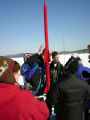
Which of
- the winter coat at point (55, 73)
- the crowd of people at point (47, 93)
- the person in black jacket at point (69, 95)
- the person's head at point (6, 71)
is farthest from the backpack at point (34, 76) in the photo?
the person's head at point (6, 71)

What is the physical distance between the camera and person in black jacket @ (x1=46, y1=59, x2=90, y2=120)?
5.15 feet

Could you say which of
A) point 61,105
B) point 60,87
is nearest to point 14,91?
point 60,87

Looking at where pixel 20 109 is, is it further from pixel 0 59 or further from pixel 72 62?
pixel 72 62

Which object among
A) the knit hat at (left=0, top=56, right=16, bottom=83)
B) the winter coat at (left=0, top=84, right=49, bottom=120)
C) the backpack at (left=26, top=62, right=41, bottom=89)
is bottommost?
the backpack at (left=26, top=62, right=41, bottom=89)

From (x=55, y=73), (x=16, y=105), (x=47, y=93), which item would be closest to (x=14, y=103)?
(x=16, y=105)

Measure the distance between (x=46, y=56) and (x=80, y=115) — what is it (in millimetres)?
1323

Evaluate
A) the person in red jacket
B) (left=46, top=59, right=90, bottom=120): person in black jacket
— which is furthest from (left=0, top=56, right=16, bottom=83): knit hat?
(left=46, top=59, right=90, bottom=120): person in black jacket

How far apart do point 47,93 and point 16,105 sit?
902mm

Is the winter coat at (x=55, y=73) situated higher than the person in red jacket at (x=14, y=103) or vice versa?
the person in red jacket at (x=14, y=103)

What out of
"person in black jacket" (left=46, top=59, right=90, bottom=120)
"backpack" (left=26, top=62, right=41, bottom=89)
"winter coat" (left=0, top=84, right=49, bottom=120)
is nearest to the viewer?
"winter coat" (left=0, top=84, right=49, bottom=120)

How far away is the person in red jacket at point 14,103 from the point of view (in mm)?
834

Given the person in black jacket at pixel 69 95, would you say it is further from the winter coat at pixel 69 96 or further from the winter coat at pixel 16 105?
the winter coat at pixel 16 105

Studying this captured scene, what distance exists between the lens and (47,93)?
5.57ft

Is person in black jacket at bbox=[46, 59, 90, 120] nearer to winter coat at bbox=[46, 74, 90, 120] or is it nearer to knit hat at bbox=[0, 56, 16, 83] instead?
winter coat at bbox=[46, 74, 90, 120]
